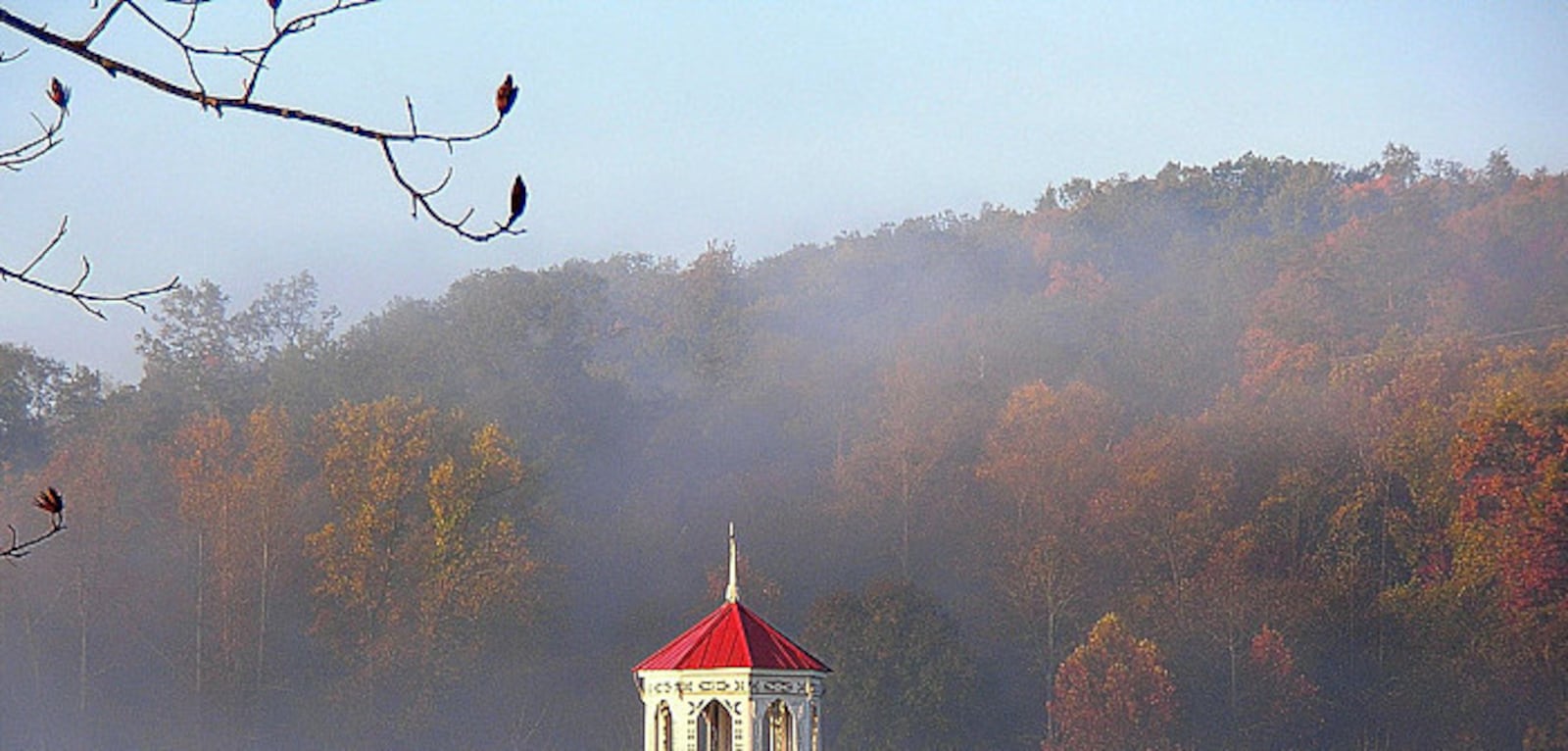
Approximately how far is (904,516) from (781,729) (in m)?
34.1

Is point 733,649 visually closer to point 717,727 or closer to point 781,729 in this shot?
point 781,729

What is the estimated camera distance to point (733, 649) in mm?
25109

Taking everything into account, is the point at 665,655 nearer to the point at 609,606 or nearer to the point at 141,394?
the point at 609,606

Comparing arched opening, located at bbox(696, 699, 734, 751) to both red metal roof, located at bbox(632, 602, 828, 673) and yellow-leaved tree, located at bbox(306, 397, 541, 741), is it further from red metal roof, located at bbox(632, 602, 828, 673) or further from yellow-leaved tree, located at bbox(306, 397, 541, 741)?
yellow-leaved tree, located at bbox(306, 397, 541, 741)

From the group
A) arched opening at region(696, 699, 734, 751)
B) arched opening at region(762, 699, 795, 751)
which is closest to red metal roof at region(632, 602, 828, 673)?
arched opening at region(762, 699, 795, 751)

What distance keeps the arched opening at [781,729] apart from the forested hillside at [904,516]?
71.6 ft

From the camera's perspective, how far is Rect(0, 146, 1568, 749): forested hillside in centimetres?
4941

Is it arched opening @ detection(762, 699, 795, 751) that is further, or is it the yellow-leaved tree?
the yellow-leaved tree

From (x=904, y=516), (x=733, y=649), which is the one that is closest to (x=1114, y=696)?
(x=904, y=516)

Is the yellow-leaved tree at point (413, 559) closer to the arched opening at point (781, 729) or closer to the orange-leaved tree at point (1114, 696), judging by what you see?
the orange-leaved tree at point (1114, 696)

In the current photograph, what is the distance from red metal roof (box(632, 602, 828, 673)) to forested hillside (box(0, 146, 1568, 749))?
2242cm

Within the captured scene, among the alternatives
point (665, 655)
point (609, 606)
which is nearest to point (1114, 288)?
point (609, 606)

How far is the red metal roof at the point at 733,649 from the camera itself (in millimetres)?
25016

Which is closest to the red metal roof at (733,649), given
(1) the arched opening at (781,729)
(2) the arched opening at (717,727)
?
(1) the arched opening at (781,729)
